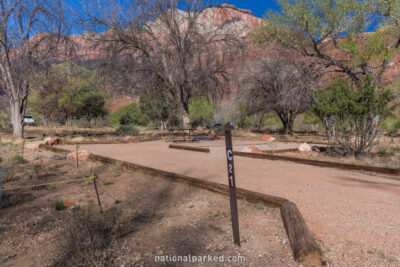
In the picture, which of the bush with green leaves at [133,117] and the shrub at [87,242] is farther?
the bush with green leaves at [133,117]

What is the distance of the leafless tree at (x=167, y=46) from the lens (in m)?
16.4

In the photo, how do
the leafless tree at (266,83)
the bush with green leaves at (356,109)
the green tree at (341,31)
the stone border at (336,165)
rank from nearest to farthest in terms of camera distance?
1. the stone border at (336,165)
2. the bush with green leaves at (356,109)
3. the green tree at (341,31)
4. the leafless tree at (266,83)

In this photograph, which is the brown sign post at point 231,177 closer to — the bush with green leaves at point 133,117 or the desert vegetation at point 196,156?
the desert vegetation at point 196,156

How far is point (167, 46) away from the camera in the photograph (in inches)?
684

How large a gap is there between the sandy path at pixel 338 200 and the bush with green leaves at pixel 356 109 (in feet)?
8.59

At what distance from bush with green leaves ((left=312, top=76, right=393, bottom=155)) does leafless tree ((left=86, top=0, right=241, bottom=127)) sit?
9522mm

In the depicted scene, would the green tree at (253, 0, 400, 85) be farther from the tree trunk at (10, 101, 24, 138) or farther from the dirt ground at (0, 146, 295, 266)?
the tree trunk at (10, 101, 24, 138)

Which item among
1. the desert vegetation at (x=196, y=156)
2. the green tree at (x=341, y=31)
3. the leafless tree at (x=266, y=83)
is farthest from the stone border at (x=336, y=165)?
the leafless tree at (x=266, y=83)

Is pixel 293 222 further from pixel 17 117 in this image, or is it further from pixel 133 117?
pixel 133 117

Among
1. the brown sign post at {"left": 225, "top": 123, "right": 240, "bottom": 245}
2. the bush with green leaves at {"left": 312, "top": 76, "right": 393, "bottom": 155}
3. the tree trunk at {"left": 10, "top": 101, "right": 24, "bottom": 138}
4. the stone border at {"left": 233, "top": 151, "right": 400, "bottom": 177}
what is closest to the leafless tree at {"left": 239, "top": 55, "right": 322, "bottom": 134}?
the bush with green leaves at {"left": 312, "top": 76, "right": 393, "bottom": 155}

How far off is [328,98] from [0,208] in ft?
28.8

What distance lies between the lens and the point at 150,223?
3344 millimetres

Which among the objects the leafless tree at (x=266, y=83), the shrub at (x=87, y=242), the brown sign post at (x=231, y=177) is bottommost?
the shrub at (x=87, y=242)

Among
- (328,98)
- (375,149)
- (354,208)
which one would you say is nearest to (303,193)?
(354,208)
